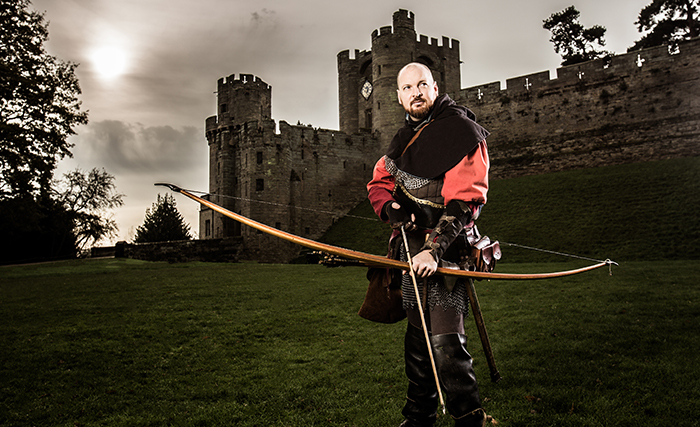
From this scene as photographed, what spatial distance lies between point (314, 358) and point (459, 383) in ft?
11.8

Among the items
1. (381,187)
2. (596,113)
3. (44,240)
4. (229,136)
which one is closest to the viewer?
(381,187)

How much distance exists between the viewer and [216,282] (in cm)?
1339

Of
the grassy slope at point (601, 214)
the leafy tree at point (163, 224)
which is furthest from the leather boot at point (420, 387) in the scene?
the leafy tree at point (163, 224)

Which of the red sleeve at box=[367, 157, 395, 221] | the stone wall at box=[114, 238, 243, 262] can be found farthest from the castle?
the red sleeve at box=[367, 157, 395, 221]

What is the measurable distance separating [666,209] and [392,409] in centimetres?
1864

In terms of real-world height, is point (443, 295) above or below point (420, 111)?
below

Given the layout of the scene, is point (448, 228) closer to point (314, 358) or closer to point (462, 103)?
point (314, 358)

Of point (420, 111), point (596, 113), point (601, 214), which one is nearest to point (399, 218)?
point (420, 111)

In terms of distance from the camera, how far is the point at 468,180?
2.96m

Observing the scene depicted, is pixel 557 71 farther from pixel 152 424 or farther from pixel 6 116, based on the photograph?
pixel 152 424

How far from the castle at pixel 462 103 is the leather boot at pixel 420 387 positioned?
20725mm

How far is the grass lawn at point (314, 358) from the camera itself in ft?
14.1

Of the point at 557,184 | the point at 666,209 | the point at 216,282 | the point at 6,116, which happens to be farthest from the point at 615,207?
the point at 6,116

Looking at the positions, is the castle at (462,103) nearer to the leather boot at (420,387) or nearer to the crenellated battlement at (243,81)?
the crenellated battlement at (243,81)
